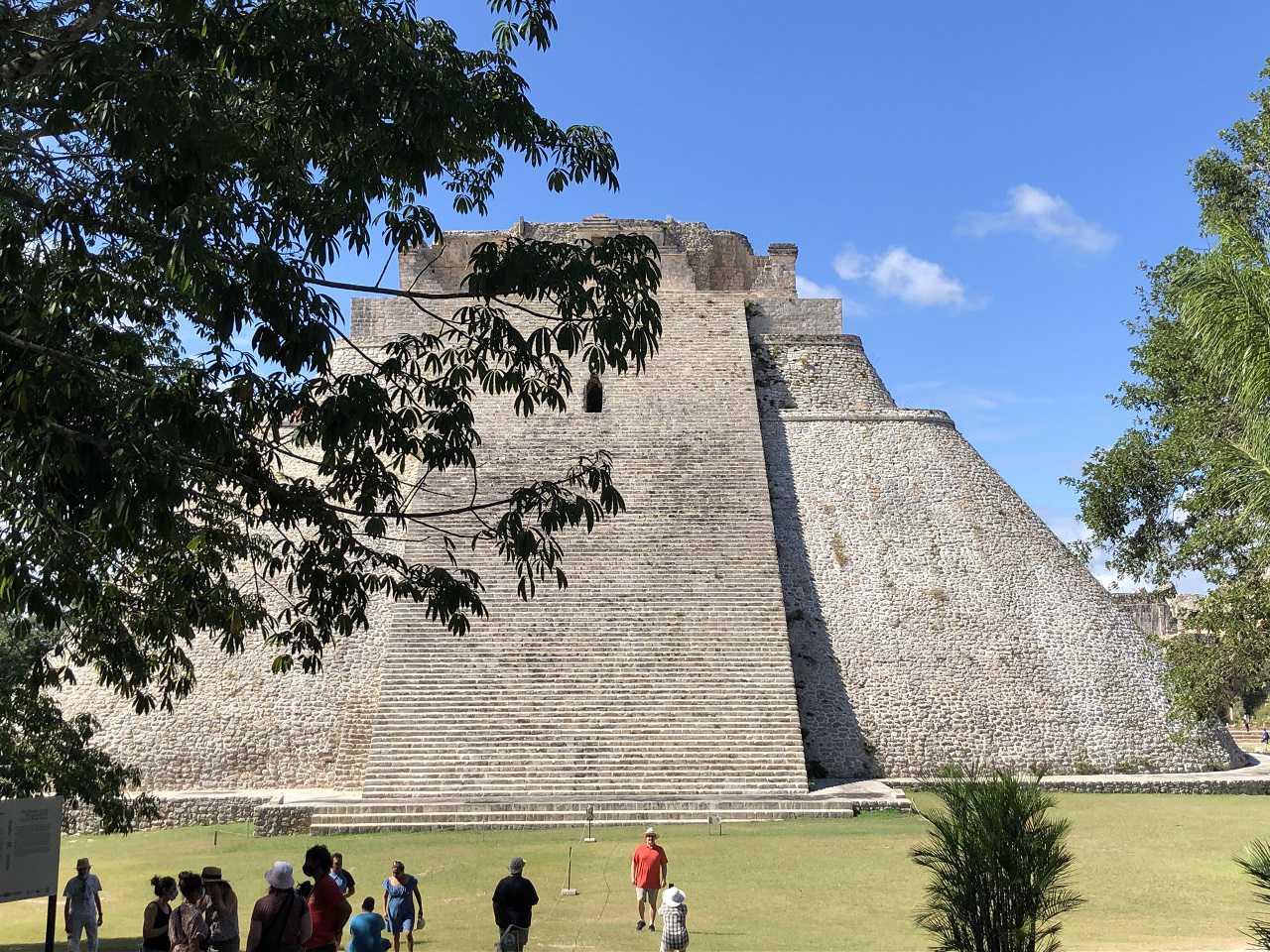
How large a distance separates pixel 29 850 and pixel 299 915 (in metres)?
2.85

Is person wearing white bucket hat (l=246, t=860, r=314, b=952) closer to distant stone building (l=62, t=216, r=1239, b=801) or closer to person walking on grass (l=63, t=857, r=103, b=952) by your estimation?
person walking on grass (l=63, t=857, r=103, b=952)

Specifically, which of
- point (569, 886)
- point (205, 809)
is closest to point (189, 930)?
point (569, 886)

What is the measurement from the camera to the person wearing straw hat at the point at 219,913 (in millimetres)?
5367

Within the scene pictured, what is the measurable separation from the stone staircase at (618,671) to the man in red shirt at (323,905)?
7.16m

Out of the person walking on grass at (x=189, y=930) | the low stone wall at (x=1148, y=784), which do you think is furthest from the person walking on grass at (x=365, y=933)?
the low stone wall at (x=1148, y=784)

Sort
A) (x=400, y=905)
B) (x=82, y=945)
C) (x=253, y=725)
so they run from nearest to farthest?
(x=400, y=905) → (x=82, y=945) → (x=253, y=725)

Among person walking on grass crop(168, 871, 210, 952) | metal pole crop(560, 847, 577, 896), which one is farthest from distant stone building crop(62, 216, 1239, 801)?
person walking on grass crop(168, 871, 210, 952)

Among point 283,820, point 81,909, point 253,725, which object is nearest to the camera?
point 81,909

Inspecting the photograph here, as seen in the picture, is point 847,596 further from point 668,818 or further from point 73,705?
point 73,705

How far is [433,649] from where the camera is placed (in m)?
15.0

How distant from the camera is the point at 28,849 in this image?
670cm

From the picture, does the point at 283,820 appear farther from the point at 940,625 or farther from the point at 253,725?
the point at 940,625

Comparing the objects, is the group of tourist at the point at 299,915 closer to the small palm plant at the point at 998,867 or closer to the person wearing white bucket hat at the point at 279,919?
the person wearing white bucket hat at the point at 279,919

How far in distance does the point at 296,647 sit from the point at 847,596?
1117 centimetres
